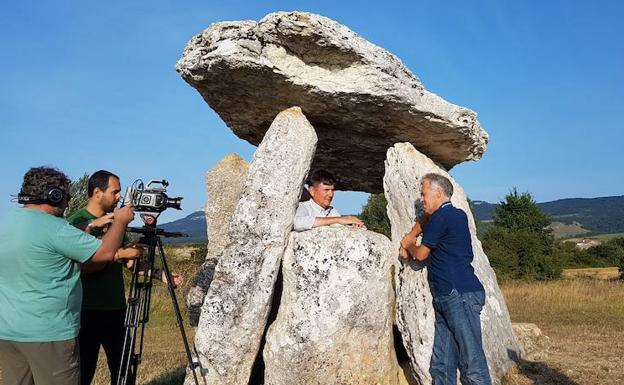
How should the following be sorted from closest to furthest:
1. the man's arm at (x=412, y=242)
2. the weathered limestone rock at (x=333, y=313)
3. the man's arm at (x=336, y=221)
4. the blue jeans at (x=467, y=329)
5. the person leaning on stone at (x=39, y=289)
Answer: the person leaning on stone at (x=39, y=289), the blue jeans at (x=467, y=329), the man's arm at (x=412, y=242), the weathered limestone rock at (x=333, y=313), the man's arm at (x=336, y=221)

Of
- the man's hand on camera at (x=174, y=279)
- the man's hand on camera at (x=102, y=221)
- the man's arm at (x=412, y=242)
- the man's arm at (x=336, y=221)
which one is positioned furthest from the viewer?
the man's arm at (x=336, y=221)

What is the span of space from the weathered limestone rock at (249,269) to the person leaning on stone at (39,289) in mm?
2466

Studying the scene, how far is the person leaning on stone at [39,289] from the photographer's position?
13.6 ft

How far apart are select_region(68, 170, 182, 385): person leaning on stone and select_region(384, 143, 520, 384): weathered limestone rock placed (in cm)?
273

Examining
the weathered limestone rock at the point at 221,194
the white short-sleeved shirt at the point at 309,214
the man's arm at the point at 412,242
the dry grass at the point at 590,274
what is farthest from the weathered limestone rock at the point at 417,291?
the dry grass at the point at 590,274

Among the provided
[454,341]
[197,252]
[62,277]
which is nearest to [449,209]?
[454,341]

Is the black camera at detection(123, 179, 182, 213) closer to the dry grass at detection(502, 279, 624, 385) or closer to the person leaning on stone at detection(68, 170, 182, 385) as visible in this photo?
the person leaning on stone at detection(68, 170, 182, 385)

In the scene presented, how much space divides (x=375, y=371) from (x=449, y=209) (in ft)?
7.51

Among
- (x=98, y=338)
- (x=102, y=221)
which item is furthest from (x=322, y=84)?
(x=98, y=338)

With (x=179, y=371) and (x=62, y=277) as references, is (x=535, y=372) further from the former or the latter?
(x=62, y=277)

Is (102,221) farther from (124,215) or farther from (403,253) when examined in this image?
(403,253)

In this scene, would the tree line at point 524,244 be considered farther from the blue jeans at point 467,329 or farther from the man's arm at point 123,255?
the man's arm at point 123,255

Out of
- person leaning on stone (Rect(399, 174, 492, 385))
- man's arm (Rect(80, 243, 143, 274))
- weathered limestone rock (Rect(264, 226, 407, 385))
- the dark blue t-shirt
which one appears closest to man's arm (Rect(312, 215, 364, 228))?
weathered limestone rock (Rect(264, 226, 407, 385))

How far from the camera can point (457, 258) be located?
5582 millimetres
